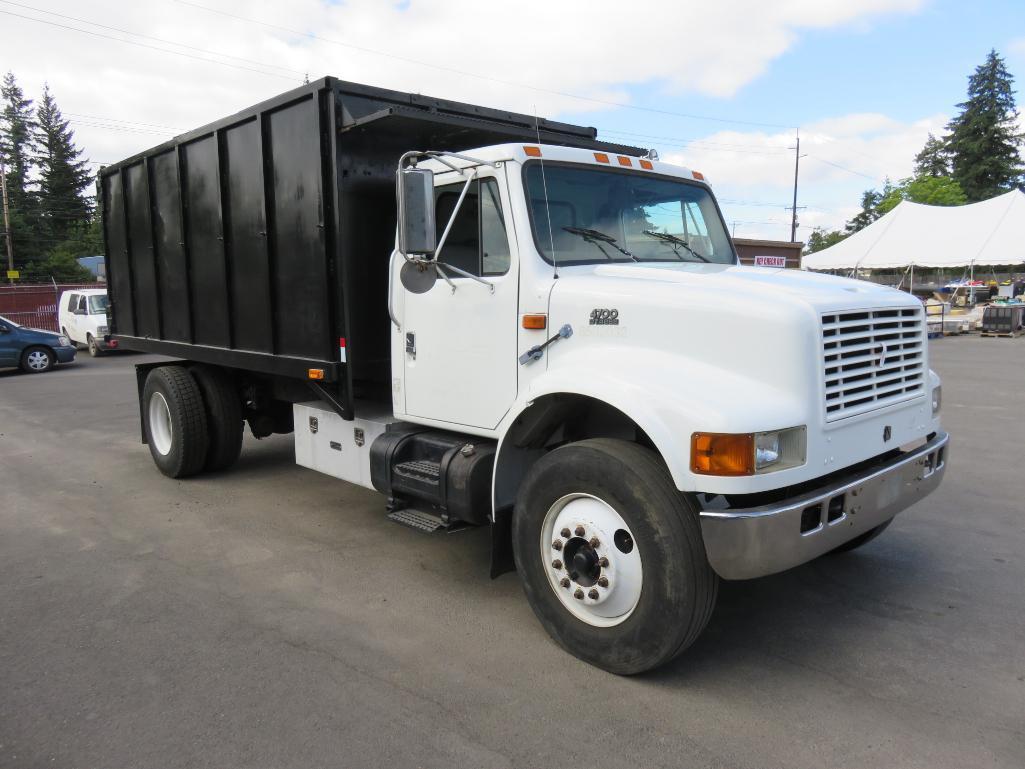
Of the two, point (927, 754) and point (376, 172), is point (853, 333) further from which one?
point (376, 172)

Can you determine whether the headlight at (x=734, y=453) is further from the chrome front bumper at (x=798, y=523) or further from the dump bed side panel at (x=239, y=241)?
the dump bed side panel at (x=239, y=241)

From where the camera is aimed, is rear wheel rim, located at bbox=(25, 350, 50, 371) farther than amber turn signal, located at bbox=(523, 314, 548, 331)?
Yes

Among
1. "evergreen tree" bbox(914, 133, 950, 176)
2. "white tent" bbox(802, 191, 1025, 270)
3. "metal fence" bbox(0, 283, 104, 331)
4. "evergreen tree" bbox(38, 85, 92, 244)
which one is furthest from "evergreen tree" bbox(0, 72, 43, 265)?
"evergreen tree" bbox(914, 133, 950, 176)

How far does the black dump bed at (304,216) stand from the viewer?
16.7ft

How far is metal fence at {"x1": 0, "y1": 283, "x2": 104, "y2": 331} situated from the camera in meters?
28.9

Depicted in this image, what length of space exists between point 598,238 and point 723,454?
1727 millimetres

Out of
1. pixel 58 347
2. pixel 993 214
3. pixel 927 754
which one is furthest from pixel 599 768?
pixel 993 214

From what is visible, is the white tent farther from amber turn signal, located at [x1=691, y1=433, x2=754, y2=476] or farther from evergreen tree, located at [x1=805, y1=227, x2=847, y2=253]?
evergreen tree, located at [x1=805, y1=227, x2=847, y2=253]

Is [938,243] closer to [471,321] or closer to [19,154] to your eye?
[471,321]

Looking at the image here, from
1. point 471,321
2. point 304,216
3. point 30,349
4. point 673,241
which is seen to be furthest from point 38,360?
point 673,241

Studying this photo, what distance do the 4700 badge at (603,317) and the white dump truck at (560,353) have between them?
0.01 metres

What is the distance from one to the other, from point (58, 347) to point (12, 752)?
59.0ft

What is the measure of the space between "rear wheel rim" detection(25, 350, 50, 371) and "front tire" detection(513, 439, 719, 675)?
1798 centimetres

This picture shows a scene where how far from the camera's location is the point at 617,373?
11.7ft
